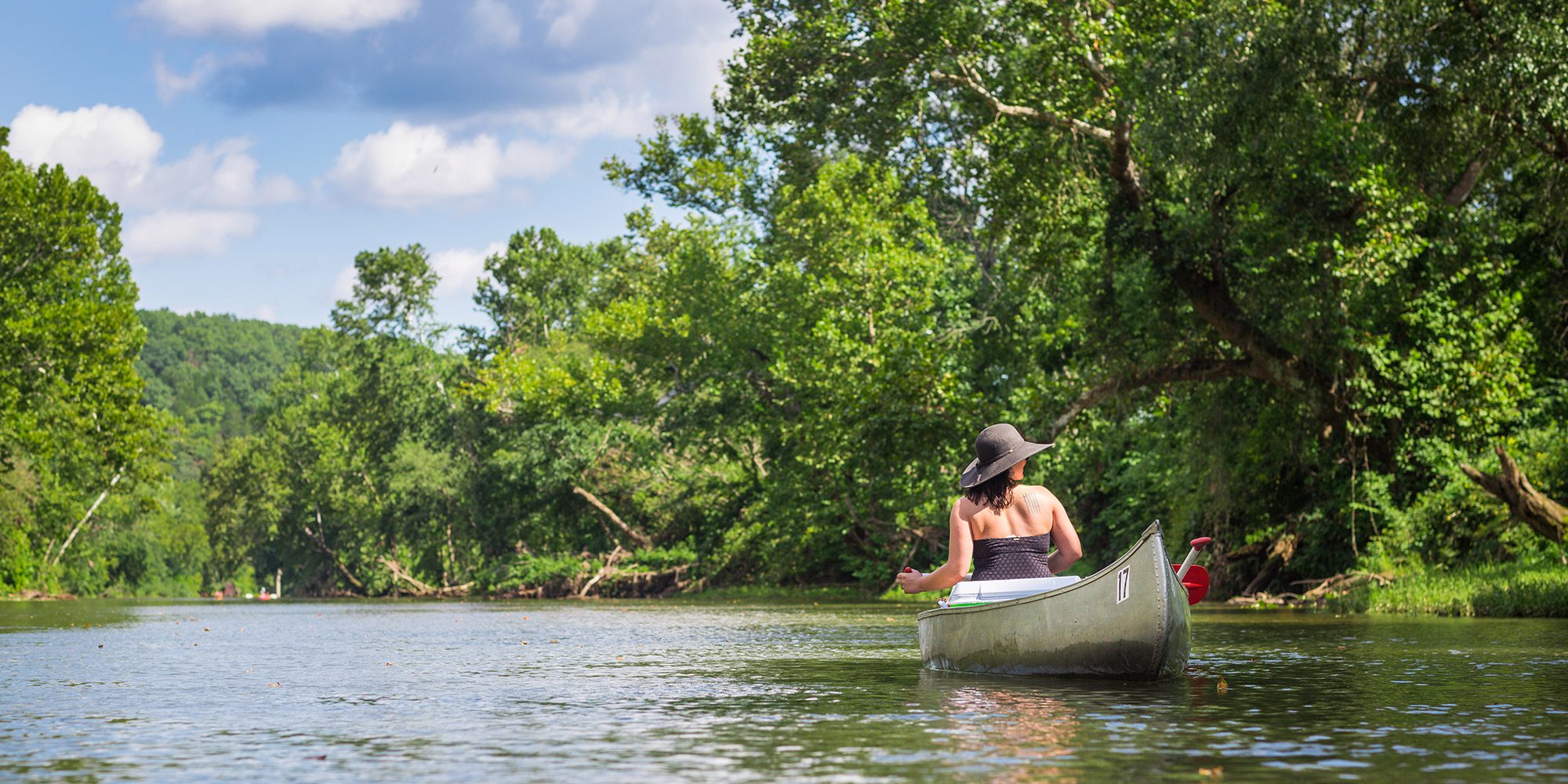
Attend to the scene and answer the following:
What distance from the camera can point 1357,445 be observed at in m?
25.5

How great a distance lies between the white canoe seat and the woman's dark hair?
0.56 meters

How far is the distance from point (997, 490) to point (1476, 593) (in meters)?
13.0

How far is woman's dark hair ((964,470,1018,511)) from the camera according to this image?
10.7 m

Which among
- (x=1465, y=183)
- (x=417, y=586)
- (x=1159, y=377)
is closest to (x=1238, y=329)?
(x=1159, y=377)

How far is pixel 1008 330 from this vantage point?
38.8m

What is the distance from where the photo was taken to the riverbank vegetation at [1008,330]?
71.4 feet

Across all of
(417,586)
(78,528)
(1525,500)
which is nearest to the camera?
(1525,500)

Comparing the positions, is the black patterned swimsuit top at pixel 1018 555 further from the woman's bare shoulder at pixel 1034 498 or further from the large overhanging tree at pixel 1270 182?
the large overhanging tree at pixel 1270 182

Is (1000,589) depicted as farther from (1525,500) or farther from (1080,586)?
(1525,500)

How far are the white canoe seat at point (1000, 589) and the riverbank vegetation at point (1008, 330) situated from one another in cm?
1160

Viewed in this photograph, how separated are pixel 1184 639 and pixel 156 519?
92798mm

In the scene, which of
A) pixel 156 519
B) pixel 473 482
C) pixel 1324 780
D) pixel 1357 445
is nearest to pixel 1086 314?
pixel 1357 445

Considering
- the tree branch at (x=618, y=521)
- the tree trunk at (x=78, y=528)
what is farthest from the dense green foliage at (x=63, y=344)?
the tree branch at (x=618, y=521)

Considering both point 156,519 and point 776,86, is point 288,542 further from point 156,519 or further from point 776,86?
point 776,86
